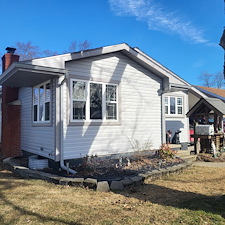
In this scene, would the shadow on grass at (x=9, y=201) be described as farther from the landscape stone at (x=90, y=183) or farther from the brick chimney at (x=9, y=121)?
the brick chimney at (x=9, y=121)

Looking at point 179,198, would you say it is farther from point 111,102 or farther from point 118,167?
point 111,102

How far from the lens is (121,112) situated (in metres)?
8.46

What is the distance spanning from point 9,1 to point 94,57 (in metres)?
8.17

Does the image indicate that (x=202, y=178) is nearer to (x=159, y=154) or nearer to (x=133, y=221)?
(x=159, y=154)

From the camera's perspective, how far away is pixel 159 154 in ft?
26.5

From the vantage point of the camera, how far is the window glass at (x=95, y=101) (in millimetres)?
7785

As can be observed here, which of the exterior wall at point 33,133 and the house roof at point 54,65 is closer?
the house roof at point 54,65

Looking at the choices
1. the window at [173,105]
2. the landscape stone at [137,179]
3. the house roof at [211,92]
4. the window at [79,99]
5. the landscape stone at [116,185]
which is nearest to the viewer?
the landscape stone at [116,185]

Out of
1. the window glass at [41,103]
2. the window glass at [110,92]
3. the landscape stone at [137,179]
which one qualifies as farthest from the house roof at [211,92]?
the landscape stone at [137,179]

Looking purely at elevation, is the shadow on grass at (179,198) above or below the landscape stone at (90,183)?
below

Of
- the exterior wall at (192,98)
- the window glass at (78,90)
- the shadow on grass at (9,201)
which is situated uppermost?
the exterior wall at (192,98)

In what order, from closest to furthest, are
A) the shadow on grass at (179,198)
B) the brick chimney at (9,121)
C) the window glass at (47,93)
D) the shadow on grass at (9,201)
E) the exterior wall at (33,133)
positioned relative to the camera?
the shadow on grass at (9,201)
the shadow on grass at (179,198)
the exterior wall at (33,133)
the window glass at (47,93)
the brick chimney at (9,121)

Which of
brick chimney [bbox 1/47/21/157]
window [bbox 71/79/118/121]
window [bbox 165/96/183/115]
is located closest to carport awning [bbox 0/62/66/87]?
window [bbox 71/79/118/121]

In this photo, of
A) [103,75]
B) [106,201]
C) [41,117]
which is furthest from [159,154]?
[41,117]
